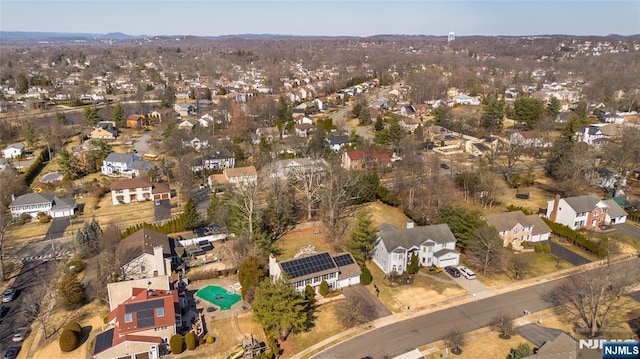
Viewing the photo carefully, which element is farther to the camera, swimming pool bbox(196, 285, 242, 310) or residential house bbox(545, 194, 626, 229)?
residential house bbox(545, 194, 626, 229)

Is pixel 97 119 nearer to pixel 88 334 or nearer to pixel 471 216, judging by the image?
pixel 88 334

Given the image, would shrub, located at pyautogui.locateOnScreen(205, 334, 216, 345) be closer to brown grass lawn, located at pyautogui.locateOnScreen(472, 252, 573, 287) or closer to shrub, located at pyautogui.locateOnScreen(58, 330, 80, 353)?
shrub, located at pyautogui.locateOnScreen(58, 330, 80, 353)

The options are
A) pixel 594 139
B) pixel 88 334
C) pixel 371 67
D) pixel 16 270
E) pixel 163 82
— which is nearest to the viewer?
pixel 88 334

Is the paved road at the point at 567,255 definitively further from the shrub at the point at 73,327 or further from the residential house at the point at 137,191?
the residential house at the point at 137,191

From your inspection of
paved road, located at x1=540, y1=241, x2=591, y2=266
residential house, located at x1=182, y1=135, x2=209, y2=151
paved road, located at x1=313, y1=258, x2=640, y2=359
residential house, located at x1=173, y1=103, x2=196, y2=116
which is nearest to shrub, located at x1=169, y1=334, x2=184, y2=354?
paved road, located at x1=313, y1=258, x2=640, y2=359

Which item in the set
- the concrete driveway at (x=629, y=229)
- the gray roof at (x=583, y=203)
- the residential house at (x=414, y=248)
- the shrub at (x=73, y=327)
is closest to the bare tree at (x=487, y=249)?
the residential house at (x=414, y=248)

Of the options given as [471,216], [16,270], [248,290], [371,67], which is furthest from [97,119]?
[371,67]
